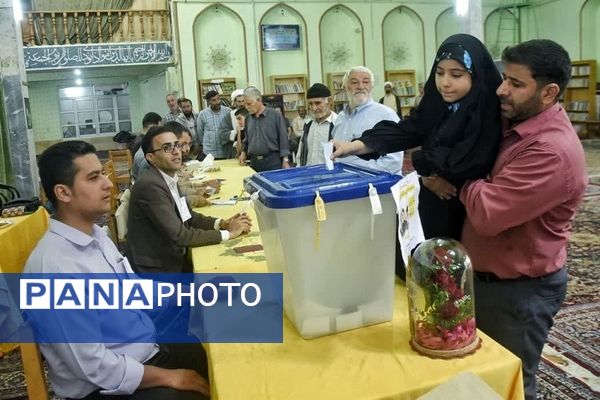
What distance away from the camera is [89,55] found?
11031 millimetres

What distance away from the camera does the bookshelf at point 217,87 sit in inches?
450

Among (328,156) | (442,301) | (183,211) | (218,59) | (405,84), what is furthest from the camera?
(405,84)

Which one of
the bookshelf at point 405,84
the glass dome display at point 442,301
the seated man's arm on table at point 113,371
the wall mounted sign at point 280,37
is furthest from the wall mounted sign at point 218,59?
the glass dome display at point 442,301

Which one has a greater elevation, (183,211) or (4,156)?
(4,156)

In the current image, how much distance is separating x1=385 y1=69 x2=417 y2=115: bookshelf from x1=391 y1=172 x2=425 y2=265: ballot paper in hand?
11727 mm

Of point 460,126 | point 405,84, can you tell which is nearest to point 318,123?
point 460,126

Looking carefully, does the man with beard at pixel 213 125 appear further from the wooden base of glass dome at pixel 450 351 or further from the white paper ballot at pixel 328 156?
the wooden base of glass dome at pixel 450 351

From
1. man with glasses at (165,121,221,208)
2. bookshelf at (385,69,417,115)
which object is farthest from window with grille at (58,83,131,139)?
man with glasses at (165,121,221,208)

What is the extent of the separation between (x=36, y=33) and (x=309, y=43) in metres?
5.83

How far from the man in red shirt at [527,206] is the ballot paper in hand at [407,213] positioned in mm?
177

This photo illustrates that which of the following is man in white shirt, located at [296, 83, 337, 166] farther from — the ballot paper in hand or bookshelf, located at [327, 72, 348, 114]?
bookshelf, located at [327, 72, 348, 114]

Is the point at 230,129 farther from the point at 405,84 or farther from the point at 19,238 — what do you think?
the point at 405,84

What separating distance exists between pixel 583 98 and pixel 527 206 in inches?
490

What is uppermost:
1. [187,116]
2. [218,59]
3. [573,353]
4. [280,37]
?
[280,37]
